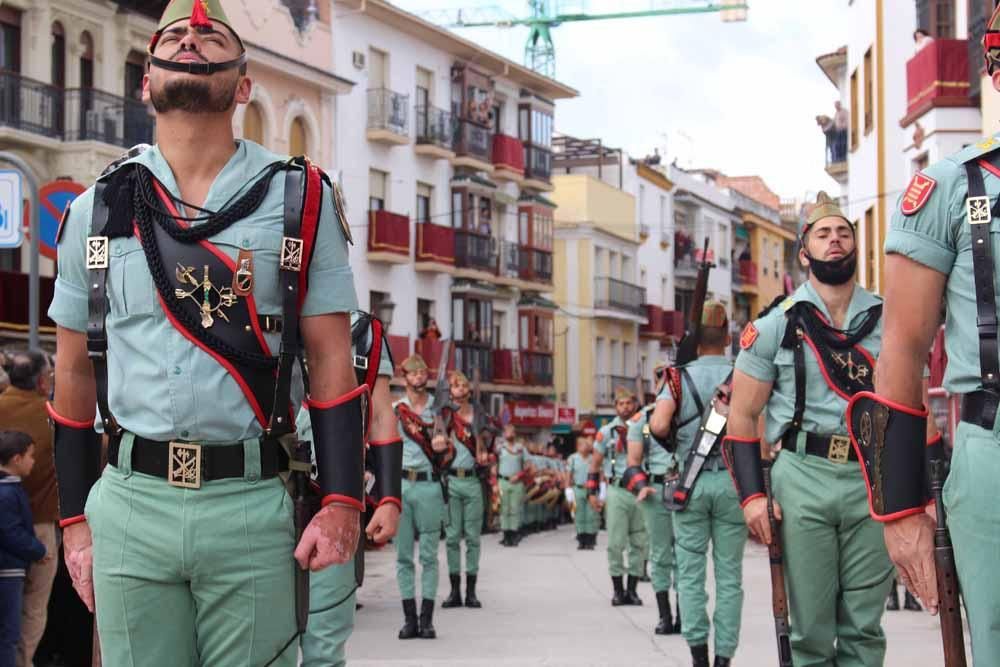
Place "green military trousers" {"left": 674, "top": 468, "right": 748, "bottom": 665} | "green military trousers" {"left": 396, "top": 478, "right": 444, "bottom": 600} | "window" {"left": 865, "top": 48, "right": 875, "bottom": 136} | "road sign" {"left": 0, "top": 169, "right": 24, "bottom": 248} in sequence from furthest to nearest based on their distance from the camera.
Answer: "window" {"left": 865, "top": 48, "right": 875, "bottom": 136} → "green military trousers" {"left": 396, "top": 478, "right": 444, "bottom": 600} → "road sign" {"left": 0, "top": 169, "right": 24, "bottom": 248} → "green military trousers" {"left": 674, "top": 468, "right": 748, "bottom": 665}

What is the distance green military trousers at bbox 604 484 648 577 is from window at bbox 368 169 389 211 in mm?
29978

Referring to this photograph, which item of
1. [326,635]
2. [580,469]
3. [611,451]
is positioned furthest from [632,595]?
[580,469]

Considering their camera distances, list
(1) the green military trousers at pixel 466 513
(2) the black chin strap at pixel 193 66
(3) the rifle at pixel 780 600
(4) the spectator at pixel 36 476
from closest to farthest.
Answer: (2) the black chin strap at pixel 193 66 < (3) the rifle at pixel 780 600 < (4) the spectator at pixel 36 476 < (1) the green military trousers at pixel 466 513

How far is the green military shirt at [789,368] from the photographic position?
836cm

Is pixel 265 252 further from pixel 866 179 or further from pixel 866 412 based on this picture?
pixel 866 179

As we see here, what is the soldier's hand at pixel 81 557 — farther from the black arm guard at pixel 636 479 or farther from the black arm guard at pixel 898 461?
the black arm guard at pixel 636 479

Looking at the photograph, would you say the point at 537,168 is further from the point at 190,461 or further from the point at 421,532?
the point at 190,461

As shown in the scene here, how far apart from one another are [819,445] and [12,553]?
14.6ft

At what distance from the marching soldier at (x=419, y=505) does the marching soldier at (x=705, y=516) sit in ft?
9.02

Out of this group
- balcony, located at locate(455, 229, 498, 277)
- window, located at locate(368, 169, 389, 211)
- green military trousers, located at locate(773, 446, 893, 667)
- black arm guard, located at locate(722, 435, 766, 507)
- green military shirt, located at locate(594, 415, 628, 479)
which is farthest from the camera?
balcony, located at locate(455, 229, 498, 277)

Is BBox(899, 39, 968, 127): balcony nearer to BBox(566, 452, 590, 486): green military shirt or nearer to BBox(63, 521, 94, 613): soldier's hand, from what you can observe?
BBox(566, 452, 590, 486): green military shirt

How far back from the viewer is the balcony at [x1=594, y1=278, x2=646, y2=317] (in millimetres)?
69125

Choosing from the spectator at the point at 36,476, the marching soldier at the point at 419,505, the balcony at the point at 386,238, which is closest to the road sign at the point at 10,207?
the spectator at the point at 36,476

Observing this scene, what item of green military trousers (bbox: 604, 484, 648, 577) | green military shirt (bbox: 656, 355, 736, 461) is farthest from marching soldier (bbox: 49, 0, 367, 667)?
green military trousers (bbox: 604, 484, 648, 577)
